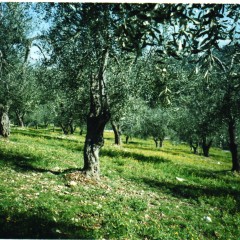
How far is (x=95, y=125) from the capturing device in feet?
40.3

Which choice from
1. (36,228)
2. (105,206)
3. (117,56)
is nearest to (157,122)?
(117,56)

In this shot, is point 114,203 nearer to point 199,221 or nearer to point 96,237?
point 96,237

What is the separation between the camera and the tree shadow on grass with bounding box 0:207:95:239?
653cm

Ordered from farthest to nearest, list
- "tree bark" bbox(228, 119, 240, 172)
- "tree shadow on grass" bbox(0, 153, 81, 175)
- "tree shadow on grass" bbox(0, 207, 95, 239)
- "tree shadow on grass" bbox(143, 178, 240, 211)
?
"tree bark" bbox(228, 119, 240, 172) < "tree shadow on grass" bbox(143, 178, 240, 211) < "tree shadow on grass" bbox(0, 153, 81, 175) < "tree shadow on grass" bbox(0, 207, 95, 239)

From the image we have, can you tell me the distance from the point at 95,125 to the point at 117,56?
3.36m

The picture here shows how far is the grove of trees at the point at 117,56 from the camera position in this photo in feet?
16.6

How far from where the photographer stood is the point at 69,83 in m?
13.7

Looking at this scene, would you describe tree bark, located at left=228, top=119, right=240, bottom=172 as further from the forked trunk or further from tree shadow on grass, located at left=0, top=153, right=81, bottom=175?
tree shadow on grass, located at left=0, top=153, right=81, bottom=175

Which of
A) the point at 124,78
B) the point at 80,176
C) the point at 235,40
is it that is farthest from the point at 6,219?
the point at 124,78

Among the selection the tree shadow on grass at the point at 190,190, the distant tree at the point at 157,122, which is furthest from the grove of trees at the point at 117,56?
the distant tree at the point at 157,122

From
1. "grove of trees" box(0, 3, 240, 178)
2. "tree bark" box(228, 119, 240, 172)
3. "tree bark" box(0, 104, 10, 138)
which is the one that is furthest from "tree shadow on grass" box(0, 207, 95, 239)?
"tree bark" box(228, 119, 240, 172)

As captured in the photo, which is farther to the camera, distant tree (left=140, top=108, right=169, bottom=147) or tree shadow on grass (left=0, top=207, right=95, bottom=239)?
distant tree (left=140, top=108, right=169, bottom=147)

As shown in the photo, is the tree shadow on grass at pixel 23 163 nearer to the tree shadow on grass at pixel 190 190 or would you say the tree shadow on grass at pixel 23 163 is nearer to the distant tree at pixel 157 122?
the tree shadow on grass at pixel 190 190

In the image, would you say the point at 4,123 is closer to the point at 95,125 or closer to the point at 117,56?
the point at 95,125
